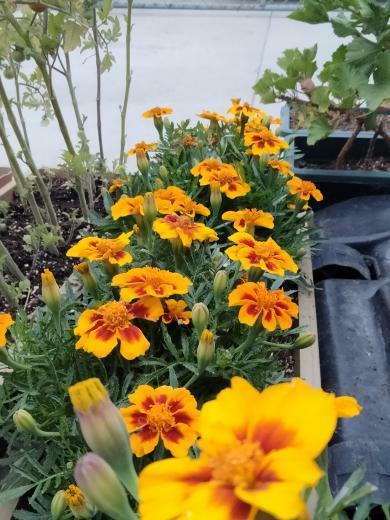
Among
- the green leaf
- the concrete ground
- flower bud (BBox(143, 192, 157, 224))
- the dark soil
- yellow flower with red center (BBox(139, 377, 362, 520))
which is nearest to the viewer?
yellow flower with red center (BBox(139, 377, 362, 520))

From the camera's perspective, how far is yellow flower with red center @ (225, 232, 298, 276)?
0.73 meters

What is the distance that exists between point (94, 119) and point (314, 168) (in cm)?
149

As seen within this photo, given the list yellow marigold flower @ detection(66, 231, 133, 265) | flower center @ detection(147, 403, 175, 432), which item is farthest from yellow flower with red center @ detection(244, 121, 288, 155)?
flower center @ detection(147, 403, 175, 432)

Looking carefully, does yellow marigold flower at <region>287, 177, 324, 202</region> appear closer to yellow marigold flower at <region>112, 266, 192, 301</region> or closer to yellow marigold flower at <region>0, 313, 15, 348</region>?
yellow marigold flower at <region>112, 266, 192, 301</region>

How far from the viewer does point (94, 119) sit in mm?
2768

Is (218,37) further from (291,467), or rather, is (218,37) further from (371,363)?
(291,467)

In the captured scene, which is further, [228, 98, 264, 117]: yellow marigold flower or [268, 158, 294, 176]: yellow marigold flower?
[228, 98, 264, 117]: yellow marigold flower

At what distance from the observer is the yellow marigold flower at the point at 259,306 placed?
686 mm

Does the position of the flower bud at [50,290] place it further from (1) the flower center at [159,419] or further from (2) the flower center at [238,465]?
(2) the flower center at [238,465]

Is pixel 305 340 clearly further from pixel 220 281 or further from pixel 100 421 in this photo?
pixel 100 421

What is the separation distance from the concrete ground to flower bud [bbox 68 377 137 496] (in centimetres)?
207

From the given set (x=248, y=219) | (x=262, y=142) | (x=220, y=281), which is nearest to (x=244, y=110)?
(x=262, y=142)

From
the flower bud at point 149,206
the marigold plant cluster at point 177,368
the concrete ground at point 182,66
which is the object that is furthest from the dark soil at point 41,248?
the concrete ground at point 182,66

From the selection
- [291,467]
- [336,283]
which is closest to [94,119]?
[336,283]
